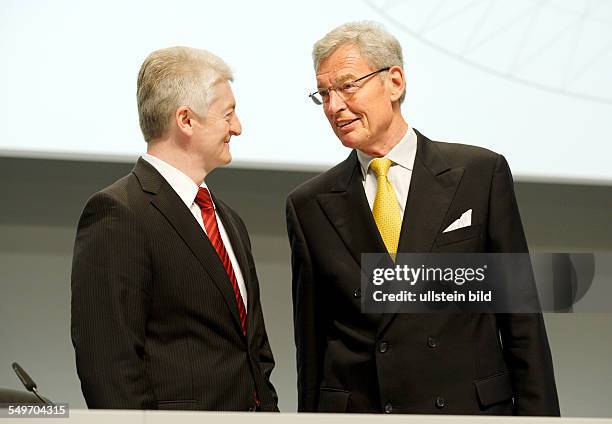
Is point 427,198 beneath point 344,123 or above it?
beneath

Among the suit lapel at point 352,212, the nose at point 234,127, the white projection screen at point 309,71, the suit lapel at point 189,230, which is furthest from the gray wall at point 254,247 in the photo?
the suit lapel at point 189,230

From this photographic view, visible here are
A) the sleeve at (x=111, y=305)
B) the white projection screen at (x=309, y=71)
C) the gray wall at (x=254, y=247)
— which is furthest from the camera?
the gray wall at (x=254, y=247)

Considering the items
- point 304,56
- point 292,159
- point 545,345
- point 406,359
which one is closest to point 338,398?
point 406,359

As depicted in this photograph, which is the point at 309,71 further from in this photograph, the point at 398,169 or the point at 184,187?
the point at 184,187

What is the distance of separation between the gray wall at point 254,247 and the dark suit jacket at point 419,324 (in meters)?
1.28

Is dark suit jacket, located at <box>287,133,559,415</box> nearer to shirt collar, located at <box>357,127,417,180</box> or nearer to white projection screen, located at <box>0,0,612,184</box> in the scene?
shirt collar, located at <box>357,127,417,180</box>

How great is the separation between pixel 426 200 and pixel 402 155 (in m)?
0.13

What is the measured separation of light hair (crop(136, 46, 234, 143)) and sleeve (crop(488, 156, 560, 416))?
0.62 metres

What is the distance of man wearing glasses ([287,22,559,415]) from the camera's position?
6.46 feet

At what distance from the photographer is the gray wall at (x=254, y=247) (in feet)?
11.1

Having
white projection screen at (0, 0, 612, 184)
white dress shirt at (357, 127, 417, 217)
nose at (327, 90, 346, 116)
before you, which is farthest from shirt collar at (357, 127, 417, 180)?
white projection screen at (0, 0, 612, 184)

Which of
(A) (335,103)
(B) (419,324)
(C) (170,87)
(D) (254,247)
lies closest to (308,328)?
(B) (419,324)

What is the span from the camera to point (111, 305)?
1759mm

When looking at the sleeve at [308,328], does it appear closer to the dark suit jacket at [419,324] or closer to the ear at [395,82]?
the dark suit jacket at [419,324]
